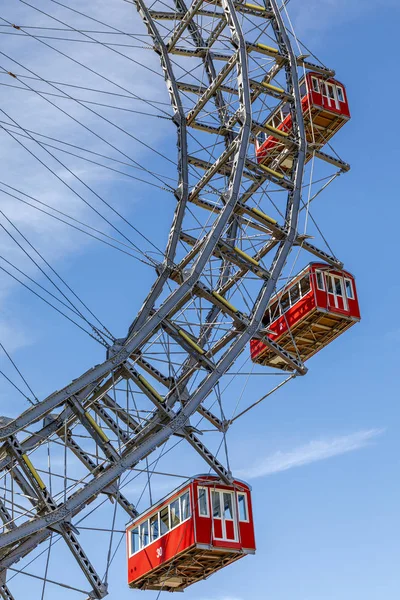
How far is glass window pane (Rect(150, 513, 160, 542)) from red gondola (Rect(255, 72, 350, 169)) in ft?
53.3

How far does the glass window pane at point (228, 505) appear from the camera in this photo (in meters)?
33.9

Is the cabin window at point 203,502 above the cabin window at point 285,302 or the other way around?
the other way around

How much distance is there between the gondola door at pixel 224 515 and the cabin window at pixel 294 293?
8.65m

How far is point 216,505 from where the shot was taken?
33719 mm

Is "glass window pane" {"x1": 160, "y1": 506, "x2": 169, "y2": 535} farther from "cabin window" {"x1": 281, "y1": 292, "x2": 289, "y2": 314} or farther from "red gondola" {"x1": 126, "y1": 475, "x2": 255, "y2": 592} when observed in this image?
"cabin window" {"x1": 281, "y1": 292, "x2": 289, "y2": 314}

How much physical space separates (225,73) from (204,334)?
381 inches

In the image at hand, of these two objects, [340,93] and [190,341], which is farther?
[340,93]

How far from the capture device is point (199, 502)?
33.4 meters

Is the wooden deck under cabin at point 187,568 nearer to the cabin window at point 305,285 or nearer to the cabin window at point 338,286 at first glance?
the cabin window at point 305,285

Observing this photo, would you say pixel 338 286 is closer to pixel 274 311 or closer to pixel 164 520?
pixel 274 311

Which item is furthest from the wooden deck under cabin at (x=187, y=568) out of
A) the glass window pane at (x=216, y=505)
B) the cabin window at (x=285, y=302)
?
the cabin window at (x=285, y=302)

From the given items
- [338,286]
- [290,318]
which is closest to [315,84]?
[338,286]

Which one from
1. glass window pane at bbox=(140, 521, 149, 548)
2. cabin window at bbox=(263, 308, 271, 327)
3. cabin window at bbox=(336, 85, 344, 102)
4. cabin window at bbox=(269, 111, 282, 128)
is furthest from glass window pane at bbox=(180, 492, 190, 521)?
cabin window at bbox=(336, 85, 344, 102)

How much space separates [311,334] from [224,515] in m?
9.06
